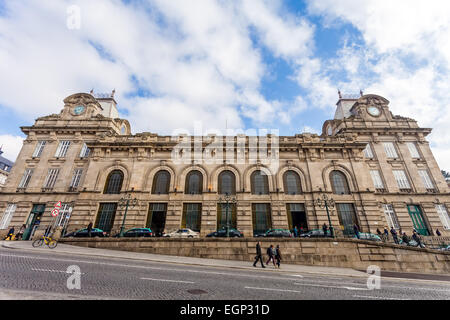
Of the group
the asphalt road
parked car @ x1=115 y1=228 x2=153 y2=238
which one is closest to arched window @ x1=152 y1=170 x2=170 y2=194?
parked car @ x1=115 y1=228 x2=153 y2=238

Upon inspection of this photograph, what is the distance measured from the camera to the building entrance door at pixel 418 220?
2641cm

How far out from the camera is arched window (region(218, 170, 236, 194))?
26.7m

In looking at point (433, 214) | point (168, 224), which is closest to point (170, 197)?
point (168, 224)

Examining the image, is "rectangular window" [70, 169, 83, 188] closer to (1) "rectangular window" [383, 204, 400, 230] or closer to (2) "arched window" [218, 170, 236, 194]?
(2) "arched window" [218, 170, 236, 194]

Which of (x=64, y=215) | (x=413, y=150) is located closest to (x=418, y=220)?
(x=413, y=150)

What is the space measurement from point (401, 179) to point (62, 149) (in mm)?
53134

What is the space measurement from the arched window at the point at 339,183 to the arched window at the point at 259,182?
9.22 m

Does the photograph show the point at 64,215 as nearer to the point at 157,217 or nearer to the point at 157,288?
the point at 157,217

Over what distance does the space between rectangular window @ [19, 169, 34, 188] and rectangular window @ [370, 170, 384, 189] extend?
169ft

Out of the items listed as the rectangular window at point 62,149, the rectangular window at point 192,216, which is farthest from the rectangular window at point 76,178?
the rectangular window at point 192,216

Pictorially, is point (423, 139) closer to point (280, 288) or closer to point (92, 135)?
point (280, 288)

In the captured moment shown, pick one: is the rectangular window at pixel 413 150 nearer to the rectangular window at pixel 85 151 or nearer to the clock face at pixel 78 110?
the rectangular window at pixel 85 151
